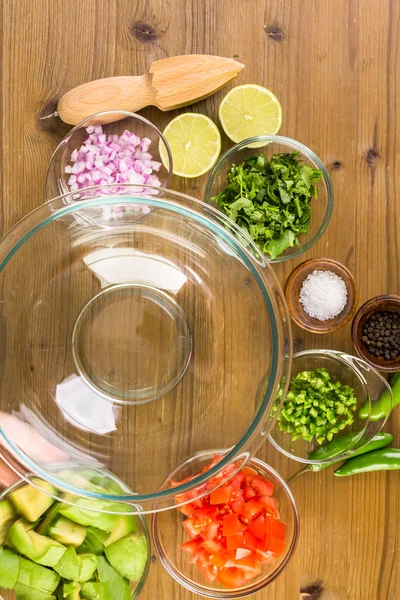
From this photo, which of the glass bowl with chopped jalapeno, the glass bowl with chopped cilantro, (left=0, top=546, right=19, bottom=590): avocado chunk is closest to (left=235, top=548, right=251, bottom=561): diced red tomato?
the glass bowl with chopped jalapeno

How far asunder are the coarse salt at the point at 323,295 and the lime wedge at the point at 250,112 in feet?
1.08

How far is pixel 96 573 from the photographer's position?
136cm

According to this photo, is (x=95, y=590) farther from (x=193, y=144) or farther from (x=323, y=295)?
(x=193, y=144)

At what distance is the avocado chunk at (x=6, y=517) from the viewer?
4.43ft

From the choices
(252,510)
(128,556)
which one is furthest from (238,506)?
(128,556)

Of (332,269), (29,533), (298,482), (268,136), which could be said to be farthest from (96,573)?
(268,136)

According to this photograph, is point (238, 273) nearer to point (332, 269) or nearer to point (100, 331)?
point (100, 331)

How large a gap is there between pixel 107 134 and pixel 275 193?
1.25 ft

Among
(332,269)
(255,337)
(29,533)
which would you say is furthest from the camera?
(332,269)

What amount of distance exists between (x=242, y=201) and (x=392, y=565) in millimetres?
893

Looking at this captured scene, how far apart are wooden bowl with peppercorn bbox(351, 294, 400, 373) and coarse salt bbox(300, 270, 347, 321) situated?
0.05m

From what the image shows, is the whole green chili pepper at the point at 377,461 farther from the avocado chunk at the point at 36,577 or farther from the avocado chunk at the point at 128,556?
the avocado chunk at the point at 36,577

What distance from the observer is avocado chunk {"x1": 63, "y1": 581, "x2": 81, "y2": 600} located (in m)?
1.31

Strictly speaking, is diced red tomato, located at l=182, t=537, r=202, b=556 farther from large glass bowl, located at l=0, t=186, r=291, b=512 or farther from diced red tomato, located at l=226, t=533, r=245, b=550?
large glass bowl, located at l=0, t=186, r=291, b=512
